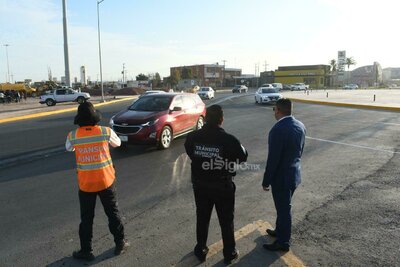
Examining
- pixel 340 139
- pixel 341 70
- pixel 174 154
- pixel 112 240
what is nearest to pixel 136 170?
pixel 174 154

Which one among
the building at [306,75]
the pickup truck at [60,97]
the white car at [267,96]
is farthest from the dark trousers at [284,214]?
the building at [306,75]

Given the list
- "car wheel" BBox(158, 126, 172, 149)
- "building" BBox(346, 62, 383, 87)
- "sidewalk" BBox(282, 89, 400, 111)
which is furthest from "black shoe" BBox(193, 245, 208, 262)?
"building" BBox(346, 62, 383, 87)

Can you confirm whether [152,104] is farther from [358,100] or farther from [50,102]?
[358,100]

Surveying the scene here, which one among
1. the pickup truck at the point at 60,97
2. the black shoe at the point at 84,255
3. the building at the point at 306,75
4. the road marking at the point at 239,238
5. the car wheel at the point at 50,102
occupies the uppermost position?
the building at the point at 306,75

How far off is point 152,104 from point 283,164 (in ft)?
25.1

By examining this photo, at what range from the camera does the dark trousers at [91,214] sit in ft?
13.1

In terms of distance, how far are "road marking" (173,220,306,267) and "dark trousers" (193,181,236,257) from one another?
0.19 metres

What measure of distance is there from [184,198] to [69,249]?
7.16 ft

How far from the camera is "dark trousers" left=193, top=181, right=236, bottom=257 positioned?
372cm

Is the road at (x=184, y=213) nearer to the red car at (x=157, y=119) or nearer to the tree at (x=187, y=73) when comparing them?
the red car at (x=157, y=119)

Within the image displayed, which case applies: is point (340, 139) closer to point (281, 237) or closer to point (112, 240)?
point (281, 237)

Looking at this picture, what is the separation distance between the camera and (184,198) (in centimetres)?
595

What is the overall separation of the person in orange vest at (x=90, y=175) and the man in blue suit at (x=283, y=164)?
1760 millimetres

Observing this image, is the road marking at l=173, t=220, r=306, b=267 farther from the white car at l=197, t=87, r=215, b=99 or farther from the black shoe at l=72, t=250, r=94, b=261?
the white car at l=197, t=87, r=215, b=99
